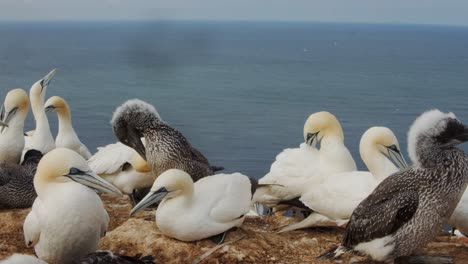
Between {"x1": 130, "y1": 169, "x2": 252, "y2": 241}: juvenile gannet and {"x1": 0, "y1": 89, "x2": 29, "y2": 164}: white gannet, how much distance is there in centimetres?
352

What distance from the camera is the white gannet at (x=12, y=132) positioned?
28.2ft

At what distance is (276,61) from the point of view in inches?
3145

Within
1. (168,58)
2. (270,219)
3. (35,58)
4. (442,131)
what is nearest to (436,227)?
(442,131)

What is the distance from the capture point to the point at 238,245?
5.53m

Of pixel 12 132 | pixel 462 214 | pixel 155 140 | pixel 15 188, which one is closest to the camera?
pixel 462 214

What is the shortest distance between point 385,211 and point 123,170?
10.8 ft

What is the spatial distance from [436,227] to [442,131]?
66 cm

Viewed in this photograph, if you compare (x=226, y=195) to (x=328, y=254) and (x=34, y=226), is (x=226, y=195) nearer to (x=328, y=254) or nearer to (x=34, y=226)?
(x=328, y=254)

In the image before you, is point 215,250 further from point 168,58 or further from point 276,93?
point 168,58

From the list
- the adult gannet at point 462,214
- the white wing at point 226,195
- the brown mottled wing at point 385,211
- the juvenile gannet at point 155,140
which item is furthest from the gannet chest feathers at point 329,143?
the brown mottled wing at point 385,211

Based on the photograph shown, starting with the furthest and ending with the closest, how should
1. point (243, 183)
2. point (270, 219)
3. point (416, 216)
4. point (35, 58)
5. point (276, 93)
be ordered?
point (35, 58), point (276, 93), point (270, 219), point (243, 183), point (416, 216)

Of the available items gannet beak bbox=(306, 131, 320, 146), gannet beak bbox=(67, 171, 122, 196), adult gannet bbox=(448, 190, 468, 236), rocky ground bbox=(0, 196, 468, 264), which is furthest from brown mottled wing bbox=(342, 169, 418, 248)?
gannet beak bbox=(306, 131, 320, 146)

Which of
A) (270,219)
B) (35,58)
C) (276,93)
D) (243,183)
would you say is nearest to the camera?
(243,183)

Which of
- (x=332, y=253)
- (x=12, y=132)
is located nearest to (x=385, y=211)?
(x=332, y=253)
